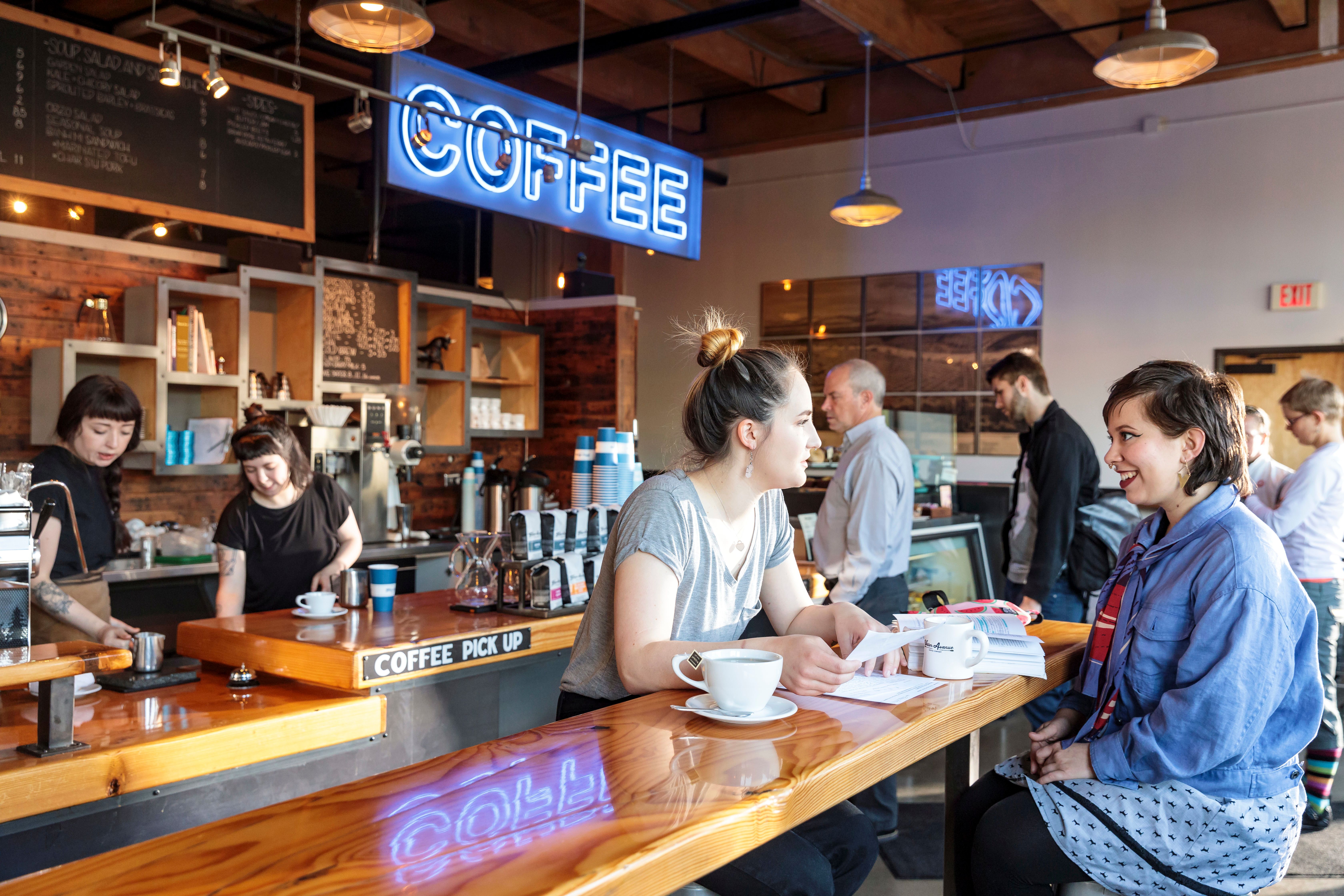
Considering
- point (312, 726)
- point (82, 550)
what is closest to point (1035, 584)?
point (312, 726)

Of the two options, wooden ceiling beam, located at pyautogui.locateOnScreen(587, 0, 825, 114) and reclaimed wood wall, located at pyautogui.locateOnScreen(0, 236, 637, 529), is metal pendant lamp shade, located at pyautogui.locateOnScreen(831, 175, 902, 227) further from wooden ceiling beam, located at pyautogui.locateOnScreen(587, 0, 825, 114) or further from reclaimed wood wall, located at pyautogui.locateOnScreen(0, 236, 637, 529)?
reclaimed wood wall, located at pyautogui.locateOnScreen(0, 236, 637, 529)

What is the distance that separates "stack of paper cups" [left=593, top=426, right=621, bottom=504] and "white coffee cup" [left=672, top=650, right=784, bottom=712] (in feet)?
6.44

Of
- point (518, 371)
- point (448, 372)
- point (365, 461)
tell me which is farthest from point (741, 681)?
point (518, 371)

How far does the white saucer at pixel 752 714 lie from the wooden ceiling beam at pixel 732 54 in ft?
17.9

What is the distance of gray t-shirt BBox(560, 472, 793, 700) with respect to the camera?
1.80 m

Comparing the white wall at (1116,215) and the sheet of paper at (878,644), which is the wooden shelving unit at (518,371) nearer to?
the white wall at (1116,215)

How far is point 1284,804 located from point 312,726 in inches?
80.4

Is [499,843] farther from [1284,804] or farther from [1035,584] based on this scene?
[1035,584]

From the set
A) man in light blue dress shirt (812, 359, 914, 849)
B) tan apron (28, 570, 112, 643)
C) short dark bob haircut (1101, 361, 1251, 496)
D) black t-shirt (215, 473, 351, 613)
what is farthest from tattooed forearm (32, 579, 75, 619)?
short dark bob haircut (1101, 361, 1251, 496)

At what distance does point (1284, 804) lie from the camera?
1.73m

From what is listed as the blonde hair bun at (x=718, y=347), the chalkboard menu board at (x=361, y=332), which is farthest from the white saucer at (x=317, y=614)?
the chalkboard menu board at (x=361, y=332)

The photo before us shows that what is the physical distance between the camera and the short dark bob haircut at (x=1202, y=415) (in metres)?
1.88

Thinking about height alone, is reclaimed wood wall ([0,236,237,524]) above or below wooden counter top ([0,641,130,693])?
above

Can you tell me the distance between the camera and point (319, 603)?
3016 millimetres
